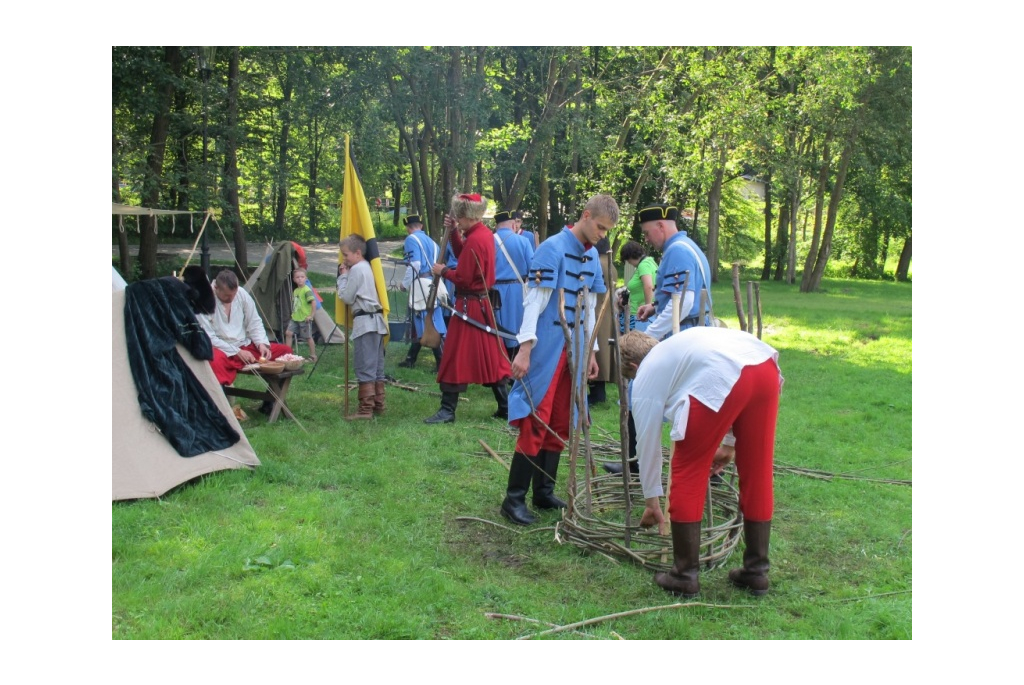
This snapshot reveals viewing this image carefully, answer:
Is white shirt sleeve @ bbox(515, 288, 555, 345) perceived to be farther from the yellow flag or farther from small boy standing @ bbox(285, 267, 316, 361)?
small boy standing @ bbox(285, 267, 316, 361)

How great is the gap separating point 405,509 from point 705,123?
1360 centimetres

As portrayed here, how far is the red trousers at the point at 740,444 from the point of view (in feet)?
11.6

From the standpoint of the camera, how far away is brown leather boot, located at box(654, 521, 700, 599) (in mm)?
3760

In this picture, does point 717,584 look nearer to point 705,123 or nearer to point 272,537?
point 272,537

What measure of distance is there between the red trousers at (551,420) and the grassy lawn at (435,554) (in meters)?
0.47

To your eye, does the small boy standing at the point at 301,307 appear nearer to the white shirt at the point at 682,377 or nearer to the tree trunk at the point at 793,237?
the white shirt at the point at 682,377

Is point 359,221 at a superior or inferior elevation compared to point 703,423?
superior

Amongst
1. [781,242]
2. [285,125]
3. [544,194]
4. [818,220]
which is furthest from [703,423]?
[781,242]

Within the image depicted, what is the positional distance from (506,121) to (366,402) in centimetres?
806

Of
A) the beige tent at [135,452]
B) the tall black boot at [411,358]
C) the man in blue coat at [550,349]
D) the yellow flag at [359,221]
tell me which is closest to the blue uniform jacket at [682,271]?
the man in blue coat at [550,349]

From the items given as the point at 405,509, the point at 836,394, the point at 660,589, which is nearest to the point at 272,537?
the point at 405,509

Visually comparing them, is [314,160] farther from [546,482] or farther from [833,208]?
[546,482]

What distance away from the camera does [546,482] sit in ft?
16.7

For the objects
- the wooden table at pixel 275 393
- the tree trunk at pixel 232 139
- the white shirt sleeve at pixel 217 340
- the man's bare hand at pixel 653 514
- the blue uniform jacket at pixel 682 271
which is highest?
the tree trunk at pixel 232 139
